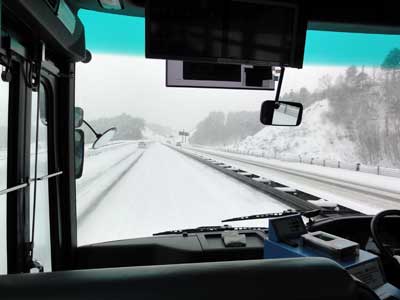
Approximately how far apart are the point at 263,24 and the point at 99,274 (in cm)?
181

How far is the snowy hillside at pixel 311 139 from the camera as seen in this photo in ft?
10.8

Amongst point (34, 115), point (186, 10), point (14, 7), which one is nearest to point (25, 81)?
point (34, 115)

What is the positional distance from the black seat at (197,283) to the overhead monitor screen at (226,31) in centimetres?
146

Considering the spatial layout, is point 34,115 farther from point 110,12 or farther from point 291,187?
point 291,187

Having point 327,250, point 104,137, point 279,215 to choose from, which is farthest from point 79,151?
point 327,250

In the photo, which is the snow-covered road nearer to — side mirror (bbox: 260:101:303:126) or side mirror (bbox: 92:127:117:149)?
side mirror (bbox: 92:127:117:149)

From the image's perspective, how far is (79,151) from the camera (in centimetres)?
285

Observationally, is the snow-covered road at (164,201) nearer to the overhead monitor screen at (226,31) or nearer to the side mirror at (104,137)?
the side mirror at (104,137)

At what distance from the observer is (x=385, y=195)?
11.4ft

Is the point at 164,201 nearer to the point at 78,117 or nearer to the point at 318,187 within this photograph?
the point at 78,117

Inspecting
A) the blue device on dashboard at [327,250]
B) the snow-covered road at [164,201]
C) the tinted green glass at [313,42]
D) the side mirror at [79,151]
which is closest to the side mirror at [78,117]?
the side mirror at [79,151]

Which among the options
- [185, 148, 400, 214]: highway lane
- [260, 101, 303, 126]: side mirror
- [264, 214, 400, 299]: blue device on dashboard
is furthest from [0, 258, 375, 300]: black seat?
[185, 148, 400, 214]: highway lane

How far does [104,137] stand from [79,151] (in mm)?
272

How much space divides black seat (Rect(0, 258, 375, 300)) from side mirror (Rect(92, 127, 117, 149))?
74.1 inches
